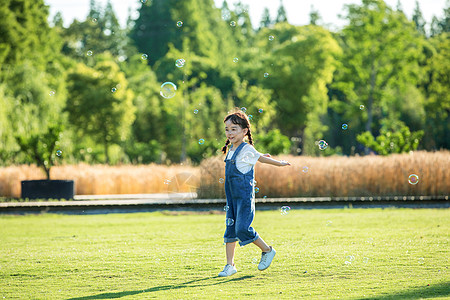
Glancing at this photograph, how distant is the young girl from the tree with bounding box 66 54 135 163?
1276 inches

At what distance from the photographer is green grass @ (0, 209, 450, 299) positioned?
5.34 meters

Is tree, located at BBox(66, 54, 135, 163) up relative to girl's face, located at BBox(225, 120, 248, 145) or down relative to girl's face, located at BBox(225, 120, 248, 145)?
up

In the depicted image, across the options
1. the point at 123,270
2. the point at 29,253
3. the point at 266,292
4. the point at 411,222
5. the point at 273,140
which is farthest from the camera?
the point at 273,140

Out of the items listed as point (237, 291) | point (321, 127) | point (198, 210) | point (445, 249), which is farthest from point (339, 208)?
point (321, 127)

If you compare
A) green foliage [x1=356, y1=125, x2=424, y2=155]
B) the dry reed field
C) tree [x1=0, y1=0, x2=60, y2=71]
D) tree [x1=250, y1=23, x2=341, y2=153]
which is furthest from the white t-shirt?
tree [x1=250, y1=23, x2=341, y2=153]

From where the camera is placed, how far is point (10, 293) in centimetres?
543

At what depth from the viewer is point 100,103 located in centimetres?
3831

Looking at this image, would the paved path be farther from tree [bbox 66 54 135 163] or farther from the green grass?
tree [bbox 66 54 135 163]

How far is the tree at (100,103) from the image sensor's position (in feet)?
126

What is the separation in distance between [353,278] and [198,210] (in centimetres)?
964

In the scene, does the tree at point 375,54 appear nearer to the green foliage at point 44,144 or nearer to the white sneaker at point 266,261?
the green foliage at point 44,144

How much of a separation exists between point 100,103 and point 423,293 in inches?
1368

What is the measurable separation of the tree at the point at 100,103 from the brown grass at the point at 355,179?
21927 millimetres

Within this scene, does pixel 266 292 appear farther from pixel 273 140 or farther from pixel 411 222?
pixel 273 140
